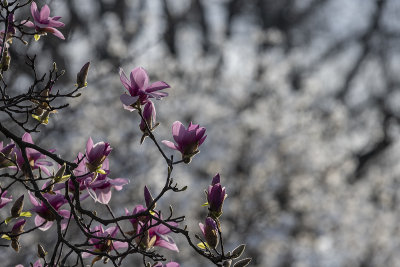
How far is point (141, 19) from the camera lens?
9.57 meters

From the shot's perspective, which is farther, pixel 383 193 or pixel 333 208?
pixel 383 193

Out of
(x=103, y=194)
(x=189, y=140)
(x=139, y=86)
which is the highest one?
(x=139, y=86)

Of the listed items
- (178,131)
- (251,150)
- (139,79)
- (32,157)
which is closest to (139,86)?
(139,79)

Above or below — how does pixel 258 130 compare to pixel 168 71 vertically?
below

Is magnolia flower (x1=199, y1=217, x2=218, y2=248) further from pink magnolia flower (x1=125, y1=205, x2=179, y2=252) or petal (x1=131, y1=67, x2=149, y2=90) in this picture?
petal (x1=131, y1=67, x2=149, y2=90)

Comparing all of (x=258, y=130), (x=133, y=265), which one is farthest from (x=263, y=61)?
(x=133, y=265)

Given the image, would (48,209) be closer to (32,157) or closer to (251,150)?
(32,157)

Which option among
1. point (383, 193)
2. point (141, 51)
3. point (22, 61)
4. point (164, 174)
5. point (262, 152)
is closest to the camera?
point (22, 61)

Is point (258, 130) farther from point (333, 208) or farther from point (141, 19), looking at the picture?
point (141, 19)

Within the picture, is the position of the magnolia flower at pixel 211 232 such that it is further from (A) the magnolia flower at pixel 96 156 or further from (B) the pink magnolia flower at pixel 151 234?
(A) the magnolia flower at pixel 96 156

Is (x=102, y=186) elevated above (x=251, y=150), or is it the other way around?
(x=251, y=150)

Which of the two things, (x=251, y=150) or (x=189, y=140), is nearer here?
(x=189, y=140)

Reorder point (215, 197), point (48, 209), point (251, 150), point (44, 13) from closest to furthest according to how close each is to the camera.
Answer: point (215, 197)
point (48, 209)
point (44, 13)
point (251, 150)

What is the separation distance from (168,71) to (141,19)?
3.77ft
